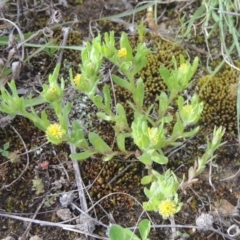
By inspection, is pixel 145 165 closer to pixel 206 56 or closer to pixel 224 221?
pixel 224 221

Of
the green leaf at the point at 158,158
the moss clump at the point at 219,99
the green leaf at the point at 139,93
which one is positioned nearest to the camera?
the green leaf at the point at 158,158

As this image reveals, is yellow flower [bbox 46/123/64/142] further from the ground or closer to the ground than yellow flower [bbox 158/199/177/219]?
further from the ground

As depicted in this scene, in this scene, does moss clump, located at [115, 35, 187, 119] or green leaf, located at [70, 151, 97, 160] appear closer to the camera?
green leaf, located at [70, 151, 97, 160]

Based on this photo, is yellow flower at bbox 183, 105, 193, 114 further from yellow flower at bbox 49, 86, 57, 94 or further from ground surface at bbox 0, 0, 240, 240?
yellow flower at bbox 49, 86, 57, 94

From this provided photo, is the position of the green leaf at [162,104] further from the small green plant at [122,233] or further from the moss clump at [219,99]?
the small green plant at [122,233]

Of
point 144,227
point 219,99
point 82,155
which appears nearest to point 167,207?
point 144,227

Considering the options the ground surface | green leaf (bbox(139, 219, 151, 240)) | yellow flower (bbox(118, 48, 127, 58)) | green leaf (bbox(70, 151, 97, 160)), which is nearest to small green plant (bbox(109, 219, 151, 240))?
green leaf (bbox(139, 219, 151, 240))

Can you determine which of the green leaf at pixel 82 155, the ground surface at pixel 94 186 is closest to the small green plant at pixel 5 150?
the ground surface at pixel 94 186
